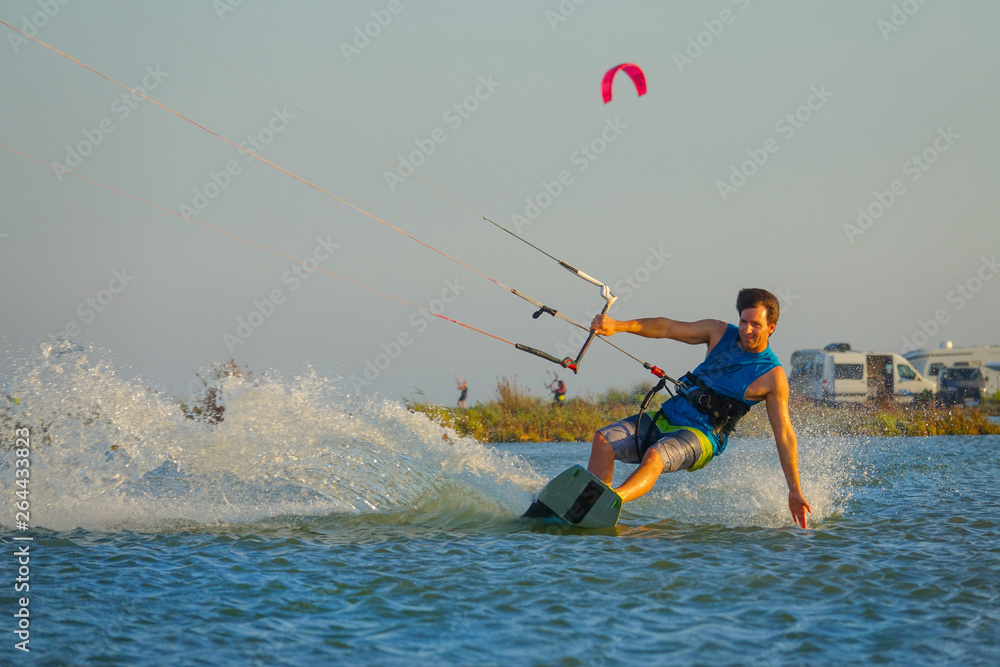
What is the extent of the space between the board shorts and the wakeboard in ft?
1.36

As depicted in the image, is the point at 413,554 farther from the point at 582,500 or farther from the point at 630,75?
the point at 630,75

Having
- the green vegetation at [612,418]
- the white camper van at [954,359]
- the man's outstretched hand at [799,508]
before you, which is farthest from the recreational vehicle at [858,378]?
the man's outstretched hand at [799,508]

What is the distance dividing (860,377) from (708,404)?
18281mm

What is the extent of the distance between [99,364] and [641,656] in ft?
18.1

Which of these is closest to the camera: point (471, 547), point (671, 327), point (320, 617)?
point (320, 617)

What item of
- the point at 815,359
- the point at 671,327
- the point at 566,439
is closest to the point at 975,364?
the point at 815,359

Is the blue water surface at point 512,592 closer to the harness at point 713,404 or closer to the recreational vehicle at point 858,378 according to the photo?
the harness at point 713,404

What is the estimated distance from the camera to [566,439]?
1764 cm

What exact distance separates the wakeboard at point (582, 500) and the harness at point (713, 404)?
3.16 ft

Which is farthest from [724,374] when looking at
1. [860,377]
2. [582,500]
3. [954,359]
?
[954,359]

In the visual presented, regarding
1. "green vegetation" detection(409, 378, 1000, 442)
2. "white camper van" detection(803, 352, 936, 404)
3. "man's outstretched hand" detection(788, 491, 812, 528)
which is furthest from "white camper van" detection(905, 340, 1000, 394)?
"man's outstretched hand" detection(788, 491, 812, 528)

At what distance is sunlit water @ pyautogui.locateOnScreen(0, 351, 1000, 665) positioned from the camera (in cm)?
341

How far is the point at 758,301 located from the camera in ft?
18.7

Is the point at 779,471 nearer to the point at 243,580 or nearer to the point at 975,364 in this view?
the point at 243,580
